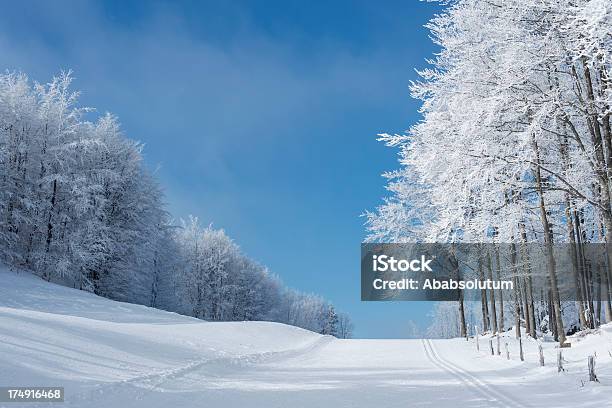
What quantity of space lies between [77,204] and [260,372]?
26.3 m

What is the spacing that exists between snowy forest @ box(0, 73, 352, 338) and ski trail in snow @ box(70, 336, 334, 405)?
21.2 m

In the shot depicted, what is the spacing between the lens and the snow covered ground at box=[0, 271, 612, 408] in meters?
9.50

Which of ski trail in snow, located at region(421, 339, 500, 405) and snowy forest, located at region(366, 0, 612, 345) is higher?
snowy forest, located at region(366, 0, 612, 345)

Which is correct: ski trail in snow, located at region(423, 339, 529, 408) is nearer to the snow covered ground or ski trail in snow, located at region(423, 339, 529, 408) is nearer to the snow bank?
the snow covered ground

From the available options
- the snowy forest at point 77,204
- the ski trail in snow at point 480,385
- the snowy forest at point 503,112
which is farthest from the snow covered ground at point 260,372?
the snowy forest at point 77,204

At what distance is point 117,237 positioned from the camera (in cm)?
4031

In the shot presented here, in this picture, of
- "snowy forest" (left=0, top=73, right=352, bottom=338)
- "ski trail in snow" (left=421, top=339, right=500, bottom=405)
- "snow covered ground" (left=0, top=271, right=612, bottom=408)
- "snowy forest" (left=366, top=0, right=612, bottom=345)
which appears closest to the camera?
"snow covered ground" (left=0, top=271, right=612, bottom=408)

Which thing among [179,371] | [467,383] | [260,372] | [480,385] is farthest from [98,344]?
[480,385]

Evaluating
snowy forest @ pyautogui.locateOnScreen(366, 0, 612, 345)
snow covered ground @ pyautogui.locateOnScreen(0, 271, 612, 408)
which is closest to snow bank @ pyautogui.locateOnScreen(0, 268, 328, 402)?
snow covered ground @ pyautogui.locateOnScreen(0, 271, 612, 408)

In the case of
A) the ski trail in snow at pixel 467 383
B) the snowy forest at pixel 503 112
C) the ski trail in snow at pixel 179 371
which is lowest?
the ski trail in snow at pixel 467 383

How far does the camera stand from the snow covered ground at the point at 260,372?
9.50 meters

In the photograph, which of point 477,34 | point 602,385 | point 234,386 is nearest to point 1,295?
point 234,386

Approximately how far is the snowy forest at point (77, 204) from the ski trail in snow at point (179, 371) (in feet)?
69.6

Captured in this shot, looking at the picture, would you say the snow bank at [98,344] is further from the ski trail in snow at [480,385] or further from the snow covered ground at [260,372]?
the ski trail in snow at [480,385]
